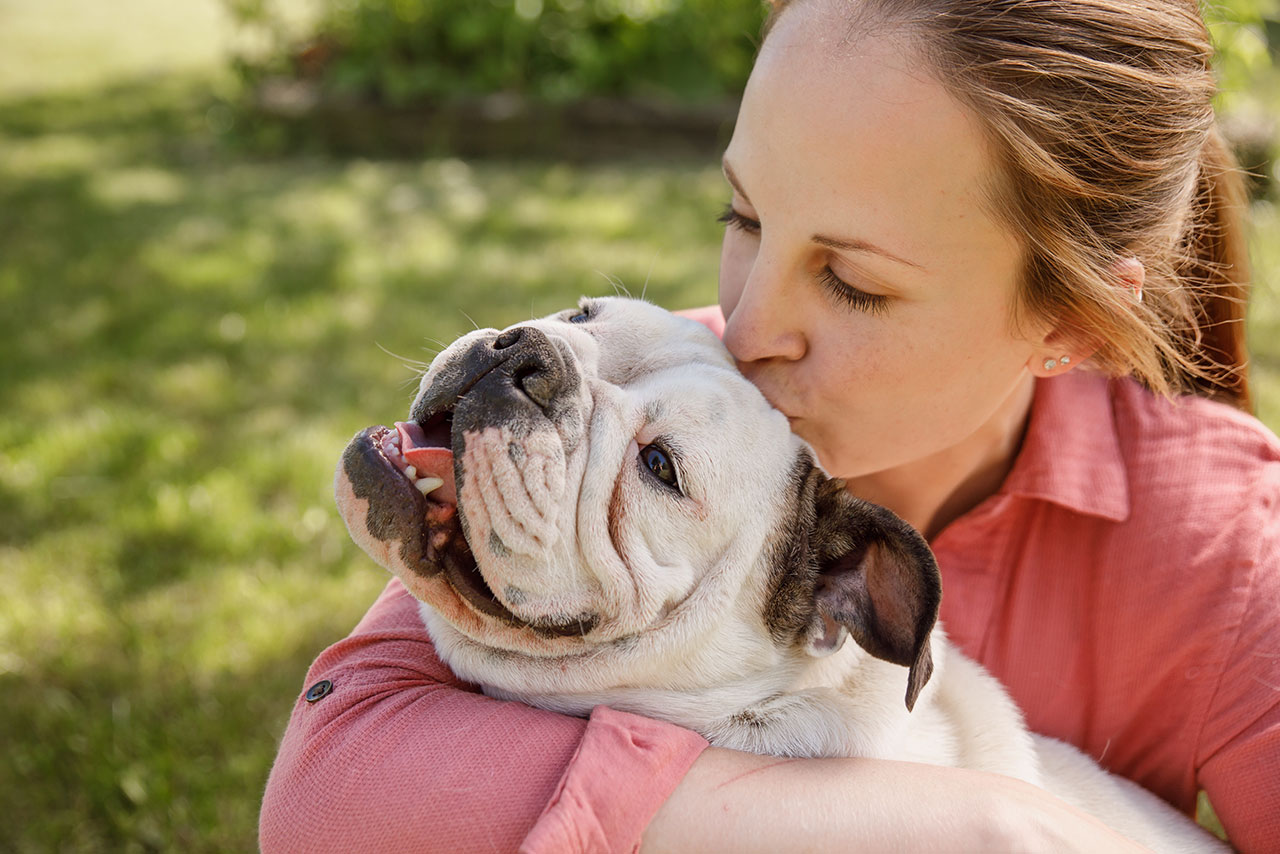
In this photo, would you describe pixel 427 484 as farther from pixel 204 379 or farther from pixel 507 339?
pixel 204 379

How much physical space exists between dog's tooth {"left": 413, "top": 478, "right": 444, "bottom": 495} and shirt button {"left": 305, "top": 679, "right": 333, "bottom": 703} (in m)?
0.55

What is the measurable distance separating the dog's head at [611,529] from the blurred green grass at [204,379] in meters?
1.71

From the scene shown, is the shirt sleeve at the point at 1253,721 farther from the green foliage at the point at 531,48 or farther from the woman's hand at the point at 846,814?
the green foliage at the point at 531,48

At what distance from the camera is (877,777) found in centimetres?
260

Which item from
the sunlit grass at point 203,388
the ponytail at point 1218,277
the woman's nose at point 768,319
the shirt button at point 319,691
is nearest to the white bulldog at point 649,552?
the woman's nose at point 768,319

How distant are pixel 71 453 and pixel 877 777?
4.53m

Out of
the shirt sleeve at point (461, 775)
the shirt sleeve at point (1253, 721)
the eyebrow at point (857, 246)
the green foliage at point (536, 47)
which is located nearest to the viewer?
the shirt sleeve at point (461, 775)

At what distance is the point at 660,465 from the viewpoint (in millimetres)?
2689

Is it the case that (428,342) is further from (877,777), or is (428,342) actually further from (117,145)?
(117,145)

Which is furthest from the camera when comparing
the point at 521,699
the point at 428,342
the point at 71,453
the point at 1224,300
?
the point at 428,342

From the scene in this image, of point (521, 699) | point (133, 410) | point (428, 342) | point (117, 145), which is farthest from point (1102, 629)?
point (117, 145)

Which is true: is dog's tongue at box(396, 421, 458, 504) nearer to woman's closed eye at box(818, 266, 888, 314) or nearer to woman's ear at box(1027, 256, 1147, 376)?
woman's closed eye at box(818, 266, 888, 314)

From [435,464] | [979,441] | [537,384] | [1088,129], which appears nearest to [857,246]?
[1088,129]

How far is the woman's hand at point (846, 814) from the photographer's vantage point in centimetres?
243
